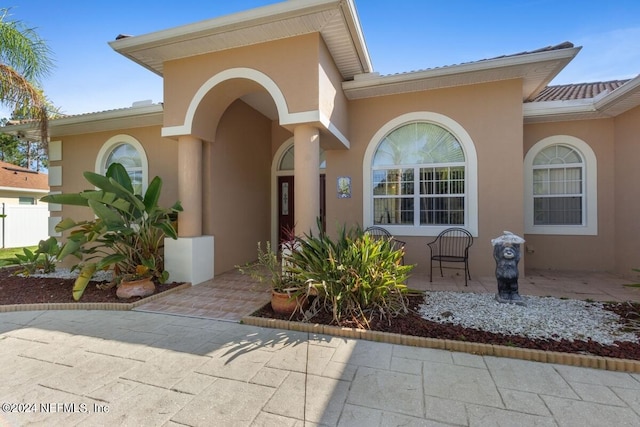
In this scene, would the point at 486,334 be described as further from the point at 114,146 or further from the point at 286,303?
the point at 114,146

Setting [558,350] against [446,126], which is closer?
[558,350]

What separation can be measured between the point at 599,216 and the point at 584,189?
28.1 inches

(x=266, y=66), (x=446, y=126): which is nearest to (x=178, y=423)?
(x=266, y=66)

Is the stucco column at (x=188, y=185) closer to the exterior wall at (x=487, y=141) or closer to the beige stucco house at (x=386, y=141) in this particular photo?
the beige stucco house at (x=386, y=141)

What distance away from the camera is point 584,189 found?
6.97 m

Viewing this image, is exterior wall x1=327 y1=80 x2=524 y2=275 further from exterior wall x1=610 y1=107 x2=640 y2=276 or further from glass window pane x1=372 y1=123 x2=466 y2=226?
exterior wall x1=610 y1=107 x2=640 y2=276

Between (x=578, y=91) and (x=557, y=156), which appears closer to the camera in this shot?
(x=557, y=156)

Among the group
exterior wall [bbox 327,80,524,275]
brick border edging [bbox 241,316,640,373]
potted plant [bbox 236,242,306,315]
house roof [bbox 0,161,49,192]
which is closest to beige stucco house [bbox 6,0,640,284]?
exterior wall [bbox 327,80,524,275]

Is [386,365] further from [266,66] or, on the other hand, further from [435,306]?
[266,66]

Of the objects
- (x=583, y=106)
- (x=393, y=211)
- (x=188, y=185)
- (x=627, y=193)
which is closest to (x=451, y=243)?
(x=393, y=211)

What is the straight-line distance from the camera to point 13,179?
16.7 metres

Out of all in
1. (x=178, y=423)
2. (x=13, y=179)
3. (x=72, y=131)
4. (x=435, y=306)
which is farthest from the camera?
(x=13, y=179)

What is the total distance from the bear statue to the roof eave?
345 cm

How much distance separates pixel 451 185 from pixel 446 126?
1.34 m
